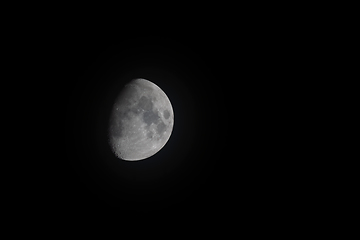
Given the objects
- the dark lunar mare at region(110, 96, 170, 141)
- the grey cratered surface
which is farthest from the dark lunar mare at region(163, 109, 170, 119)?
the dark lunar mare at region(110, 96, 170, 141)

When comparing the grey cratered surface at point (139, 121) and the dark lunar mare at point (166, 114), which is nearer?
the grey cratered surface at point (139, 121)

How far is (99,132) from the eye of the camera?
239 cm

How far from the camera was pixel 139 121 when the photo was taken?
7.52 ft

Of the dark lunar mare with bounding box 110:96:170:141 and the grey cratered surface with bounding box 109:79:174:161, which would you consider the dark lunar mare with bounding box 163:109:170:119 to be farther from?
the dark lunar mare with bounding box 110:96:170:141

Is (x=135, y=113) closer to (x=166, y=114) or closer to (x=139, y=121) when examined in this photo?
(x=139, y=121)

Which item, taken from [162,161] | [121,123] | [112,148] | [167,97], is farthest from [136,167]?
[167,97]

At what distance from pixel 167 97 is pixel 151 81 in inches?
12.5

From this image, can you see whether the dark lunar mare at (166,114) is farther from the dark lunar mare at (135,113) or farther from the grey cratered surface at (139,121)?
the dark lunar mare at (135,113)

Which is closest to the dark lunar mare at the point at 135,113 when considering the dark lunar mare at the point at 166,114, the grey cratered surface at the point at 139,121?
the grey cratered surface at the point at 139,121

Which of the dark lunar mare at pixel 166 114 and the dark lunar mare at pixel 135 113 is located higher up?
the dark lunar mare at pixel 166 114

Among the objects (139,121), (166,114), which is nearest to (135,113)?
(139,121)

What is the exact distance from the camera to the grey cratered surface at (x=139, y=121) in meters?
2.31

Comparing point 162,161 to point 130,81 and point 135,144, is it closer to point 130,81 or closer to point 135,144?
point 135,144

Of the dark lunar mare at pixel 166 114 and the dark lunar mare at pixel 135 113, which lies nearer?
the dark lunar mare at pixel 135 113
